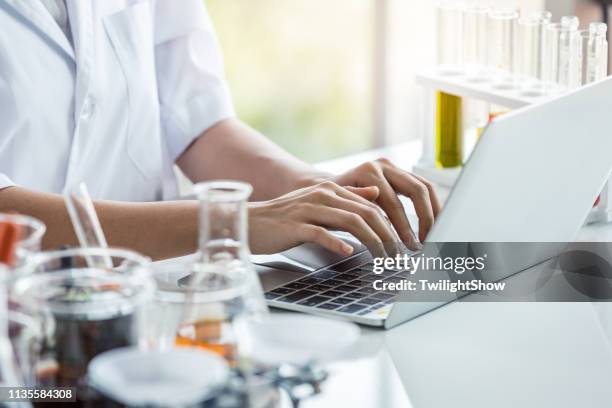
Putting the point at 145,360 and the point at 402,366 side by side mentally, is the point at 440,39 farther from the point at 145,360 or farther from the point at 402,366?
the point at 145,360

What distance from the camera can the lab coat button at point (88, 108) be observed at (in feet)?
4.97

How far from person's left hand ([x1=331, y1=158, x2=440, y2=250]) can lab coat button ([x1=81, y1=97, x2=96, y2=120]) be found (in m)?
0.43

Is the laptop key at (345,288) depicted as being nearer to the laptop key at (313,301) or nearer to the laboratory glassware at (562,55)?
the laptop key at (313,301)

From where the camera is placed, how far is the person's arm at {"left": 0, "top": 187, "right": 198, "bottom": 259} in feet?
4.29

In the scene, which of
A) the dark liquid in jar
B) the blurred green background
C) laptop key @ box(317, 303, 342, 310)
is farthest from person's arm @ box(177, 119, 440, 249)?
the blurred green background

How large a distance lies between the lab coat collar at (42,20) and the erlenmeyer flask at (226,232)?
2.45ft

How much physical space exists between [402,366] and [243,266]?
0.90 feet

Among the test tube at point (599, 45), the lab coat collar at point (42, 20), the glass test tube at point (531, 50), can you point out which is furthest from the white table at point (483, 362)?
the lab coat collar at point (42, 20)

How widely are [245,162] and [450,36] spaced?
0.43 metres

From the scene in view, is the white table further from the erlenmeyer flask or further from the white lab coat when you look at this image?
the white lab coat

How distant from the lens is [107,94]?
1.56 meters

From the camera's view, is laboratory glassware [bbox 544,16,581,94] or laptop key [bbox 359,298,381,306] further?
laboratory glassware [bbox 544,16,581,94]

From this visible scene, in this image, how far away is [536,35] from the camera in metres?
1.67

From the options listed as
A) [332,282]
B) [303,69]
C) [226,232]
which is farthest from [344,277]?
[303,69]
